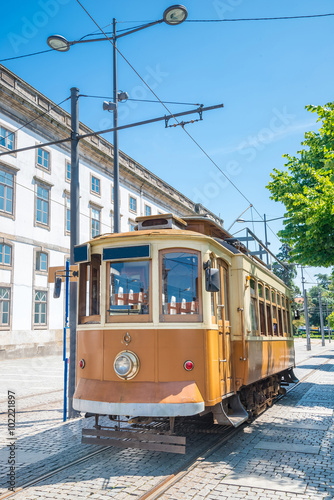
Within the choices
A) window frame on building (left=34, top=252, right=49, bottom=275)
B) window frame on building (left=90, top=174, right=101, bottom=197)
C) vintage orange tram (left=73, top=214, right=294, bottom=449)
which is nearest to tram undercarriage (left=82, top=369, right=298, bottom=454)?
vintage orange tram (left=73, top=214, right=294, bottom=449)

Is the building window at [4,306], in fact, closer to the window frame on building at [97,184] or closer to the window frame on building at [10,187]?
the window frame on building at [10,187]

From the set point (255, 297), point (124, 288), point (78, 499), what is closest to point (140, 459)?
point (78, 499)

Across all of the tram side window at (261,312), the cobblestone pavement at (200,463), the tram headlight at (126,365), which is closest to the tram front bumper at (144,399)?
the tram headlight at (126,365)

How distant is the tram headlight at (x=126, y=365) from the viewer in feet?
19.8

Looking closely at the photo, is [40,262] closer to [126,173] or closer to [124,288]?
[126,173]

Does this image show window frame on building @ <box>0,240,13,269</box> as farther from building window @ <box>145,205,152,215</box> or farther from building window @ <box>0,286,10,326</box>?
building window @ <box>145,205,152,215</box>

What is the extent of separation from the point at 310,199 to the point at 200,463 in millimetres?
8280

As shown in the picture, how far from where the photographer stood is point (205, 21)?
33.1ft

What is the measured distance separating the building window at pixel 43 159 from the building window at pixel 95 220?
531cm

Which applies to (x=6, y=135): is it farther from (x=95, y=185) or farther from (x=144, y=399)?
(x=144, y=399)

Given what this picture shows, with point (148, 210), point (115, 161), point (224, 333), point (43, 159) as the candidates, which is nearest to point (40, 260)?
point (43, 159)

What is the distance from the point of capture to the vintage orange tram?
6.01m

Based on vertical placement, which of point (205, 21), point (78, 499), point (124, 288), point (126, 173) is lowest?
point (78, 499)

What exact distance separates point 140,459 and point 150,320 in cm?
198
